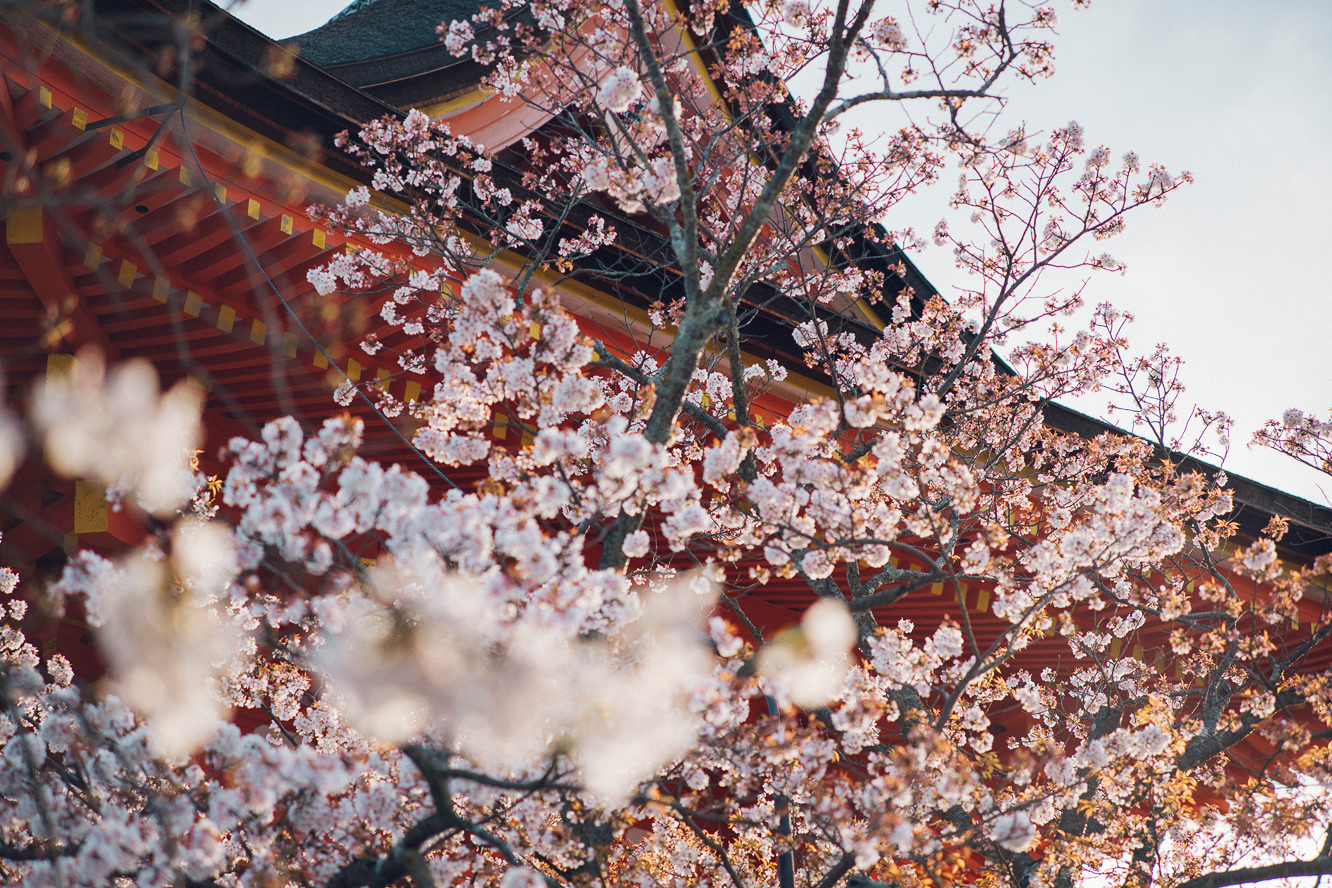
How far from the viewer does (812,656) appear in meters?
4.59

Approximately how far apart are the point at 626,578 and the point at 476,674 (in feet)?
2.65

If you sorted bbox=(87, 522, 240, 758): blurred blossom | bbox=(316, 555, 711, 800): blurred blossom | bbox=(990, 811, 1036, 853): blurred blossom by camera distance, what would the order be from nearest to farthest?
1. bbox=(316, 555, 711, 800): blurred blossom
2. bbox=(87, 522, 240, 758): blurred blossom
3. bbox=(990, 811, 1036, 853): blurred blossom

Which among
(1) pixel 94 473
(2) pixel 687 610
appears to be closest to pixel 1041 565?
(2) pixel 687 610

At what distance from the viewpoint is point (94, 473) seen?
15.4 ft

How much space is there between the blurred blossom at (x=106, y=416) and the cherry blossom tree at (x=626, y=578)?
24 millimetres

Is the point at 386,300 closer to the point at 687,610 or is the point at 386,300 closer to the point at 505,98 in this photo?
the point at 505,98

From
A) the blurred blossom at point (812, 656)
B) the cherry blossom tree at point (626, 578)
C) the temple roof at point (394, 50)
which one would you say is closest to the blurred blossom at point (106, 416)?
the cherry blossom tree at point (626, 578)

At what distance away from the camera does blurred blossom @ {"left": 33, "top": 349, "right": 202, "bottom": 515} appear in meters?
4.39

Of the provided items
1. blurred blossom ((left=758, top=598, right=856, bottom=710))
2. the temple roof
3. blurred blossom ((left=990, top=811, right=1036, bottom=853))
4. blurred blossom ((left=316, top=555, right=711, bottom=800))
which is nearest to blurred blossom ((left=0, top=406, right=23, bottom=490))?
blurred blossom ((left=316, top=555, right=711, bottom=800))

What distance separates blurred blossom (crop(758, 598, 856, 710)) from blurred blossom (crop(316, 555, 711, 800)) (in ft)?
1.82

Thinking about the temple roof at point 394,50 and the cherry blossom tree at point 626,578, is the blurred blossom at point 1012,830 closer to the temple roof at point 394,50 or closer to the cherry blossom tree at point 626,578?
the cherry blossom tree at point 626,578

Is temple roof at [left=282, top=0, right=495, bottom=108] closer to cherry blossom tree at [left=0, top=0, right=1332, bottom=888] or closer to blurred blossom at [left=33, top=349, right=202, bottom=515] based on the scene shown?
cherry blossom tree at [left=0, top=0, right=1332, bottom=888]

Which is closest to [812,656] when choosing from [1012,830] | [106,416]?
[1012,830]

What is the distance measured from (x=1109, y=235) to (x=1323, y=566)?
318cm
